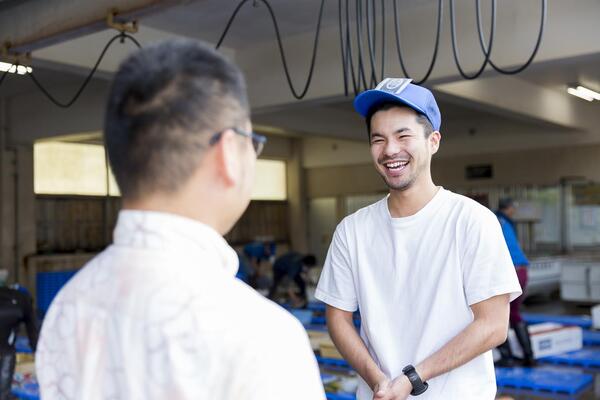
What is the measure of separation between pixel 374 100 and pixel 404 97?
0.37ft

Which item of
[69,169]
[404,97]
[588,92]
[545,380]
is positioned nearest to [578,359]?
[545,380]

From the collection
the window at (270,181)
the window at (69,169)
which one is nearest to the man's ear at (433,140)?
the window at (69,169)

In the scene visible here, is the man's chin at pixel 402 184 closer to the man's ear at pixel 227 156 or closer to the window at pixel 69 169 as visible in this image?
the man's ear at pixel 227 156

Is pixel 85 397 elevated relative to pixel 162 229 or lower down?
lower down

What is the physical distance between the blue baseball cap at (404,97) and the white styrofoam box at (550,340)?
17.8 feet

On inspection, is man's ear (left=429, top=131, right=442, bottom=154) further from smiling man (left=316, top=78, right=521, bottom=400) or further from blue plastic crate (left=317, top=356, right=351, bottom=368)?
blue plastic crate (left=317, top=356, right=351, bottom=368)

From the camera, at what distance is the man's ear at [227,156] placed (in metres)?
0.85

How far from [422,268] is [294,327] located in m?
1.04

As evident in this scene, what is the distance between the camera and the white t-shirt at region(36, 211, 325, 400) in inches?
30.0

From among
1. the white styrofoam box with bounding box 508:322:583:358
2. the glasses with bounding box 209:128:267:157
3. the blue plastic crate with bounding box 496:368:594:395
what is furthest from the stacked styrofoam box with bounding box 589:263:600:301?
the glasses with bounding box 209:128:267:157

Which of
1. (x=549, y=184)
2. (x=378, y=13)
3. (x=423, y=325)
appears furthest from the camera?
(x=549, y=184)

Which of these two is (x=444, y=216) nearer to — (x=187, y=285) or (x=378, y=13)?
(x=187, y=285)

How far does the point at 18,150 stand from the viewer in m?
12.0

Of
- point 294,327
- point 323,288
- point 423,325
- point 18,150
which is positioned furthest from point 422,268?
point 18,150
